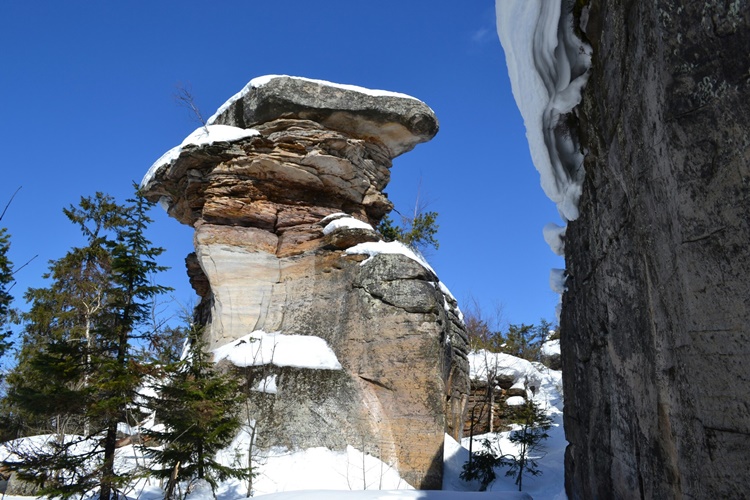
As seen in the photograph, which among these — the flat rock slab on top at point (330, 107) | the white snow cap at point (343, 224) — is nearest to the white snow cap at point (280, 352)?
the white snow cap at point (343, 224)

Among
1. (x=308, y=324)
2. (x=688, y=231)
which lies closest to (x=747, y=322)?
(x=688, y=231)

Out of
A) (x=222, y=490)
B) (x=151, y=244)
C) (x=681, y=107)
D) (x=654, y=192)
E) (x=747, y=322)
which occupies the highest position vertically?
(x=151, y=244)

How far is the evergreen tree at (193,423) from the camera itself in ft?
30.6

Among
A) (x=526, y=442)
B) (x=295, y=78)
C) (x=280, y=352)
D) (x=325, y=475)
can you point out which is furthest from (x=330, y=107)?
(x=526, y=442)

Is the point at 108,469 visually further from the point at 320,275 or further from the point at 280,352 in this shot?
the point at 320,275

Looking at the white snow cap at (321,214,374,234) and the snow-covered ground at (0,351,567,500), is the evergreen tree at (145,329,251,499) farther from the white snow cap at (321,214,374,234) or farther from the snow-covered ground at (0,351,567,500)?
the white snow cap at (321,214,374,234)

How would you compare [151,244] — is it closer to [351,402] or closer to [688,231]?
[351,402]

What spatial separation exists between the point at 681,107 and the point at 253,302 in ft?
39.4

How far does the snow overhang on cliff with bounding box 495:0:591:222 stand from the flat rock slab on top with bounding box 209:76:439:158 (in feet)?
33.7

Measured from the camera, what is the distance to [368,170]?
1501 centimetres

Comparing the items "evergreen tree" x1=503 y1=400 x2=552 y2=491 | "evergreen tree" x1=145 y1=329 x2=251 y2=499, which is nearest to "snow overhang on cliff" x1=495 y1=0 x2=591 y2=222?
"evergreen tree" x1=145 y1=329 x2=251 y2=499

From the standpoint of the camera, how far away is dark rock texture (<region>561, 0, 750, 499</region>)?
2.26 meters

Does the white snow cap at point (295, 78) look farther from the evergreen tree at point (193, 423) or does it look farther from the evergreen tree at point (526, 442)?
the evergreen tree at point (526, 442)

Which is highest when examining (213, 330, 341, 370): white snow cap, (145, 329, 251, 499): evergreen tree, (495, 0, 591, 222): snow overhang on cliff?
(495, 0, 591, 222): snow overhang on cliff
